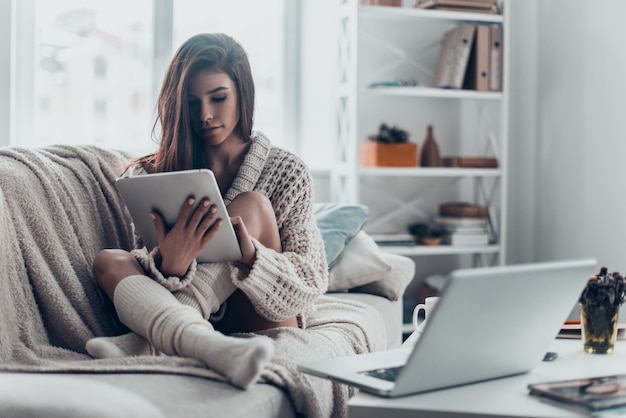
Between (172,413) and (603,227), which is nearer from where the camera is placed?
(172,413)

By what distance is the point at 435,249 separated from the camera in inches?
134

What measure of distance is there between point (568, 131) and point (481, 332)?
8.28 ft

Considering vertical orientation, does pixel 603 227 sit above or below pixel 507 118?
below

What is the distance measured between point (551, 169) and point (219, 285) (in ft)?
7.60

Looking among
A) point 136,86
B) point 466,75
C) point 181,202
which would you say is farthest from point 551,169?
point 181,202

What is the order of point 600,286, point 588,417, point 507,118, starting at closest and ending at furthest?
point 588,417
point 600,286
point 507,118

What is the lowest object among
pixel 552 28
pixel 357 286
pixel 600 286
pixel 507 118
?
pixel 357 286

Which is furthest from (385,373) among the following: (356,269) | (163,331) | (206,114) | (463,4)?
(463,4)

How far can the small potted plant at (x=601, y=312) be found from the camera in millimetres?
1478

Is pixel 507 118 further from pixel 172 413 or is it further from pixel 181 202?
A: pixel 172 413

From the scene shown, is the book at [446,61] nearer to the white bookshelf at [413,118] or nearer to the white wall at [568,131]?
the white bookshelf at [413,118]

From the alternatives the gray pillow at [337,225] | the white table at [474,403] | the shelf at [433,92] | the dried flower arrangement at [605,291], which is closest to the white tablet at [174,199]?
the white table at [474,403]

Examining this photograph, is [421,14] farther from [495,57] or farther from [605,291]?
[605,291]

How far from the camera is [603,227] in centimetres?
327
